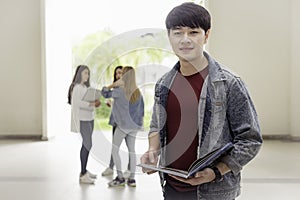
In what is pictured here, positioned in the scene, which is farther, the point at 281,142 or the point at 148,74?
the point at 281,142

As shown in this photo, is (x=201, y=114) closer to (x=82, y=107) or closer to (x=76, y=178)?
(x=82, y=107)

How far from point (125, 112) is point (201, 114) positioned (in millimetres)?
808

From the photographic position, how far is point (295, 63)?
7.13m

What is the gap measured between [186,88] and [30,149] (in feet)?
17.7

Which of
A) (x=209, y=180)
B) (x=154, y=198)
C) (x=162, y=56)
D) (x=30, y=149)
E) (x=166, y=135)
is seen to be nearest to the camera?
(x=209, y=180)

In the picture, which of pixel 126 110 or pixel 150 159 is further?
pixel 126 110

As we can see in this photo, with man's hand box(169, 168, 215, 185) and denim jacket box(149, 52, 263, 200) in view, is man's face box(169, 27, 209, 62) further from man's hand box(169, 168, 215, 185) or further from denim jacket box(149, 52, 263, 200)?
man's hand box(169, 168, 215, 185)

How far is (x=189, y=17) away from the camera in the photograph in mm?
1405

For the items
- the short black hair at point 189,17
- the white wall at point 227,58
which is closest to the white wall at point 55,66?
the white wall at point 227,58

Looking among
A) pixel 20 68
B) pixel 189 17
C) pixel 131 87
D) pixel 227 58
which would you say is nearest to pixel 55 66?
pixel 20 68

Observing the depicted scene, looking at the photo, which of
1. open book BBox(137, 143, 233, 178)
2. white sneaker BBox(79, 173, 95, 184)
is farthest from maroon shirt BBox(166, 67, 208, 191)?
white sneaker BBox(79, 173, 95, 184)

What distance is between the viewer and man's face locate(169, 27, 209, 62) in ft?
4.61

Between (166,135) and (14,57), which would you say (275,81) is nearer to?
(14,57)

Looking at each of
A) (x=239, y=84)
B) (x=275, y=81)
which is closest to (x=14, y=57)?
(x=275, y=81)
